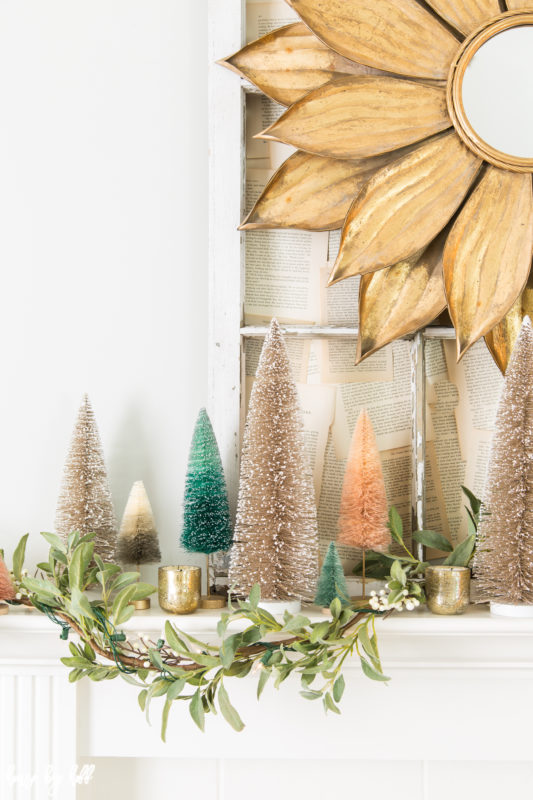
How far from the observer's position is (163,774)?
92 cm

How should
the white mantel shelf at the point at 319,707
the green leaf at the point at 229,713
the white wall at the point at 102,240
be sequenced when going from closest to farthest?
1. the green leaf at the point at 229,713
2. the white mantel shelf at the point at 319,707
3. the white wall at the point at 102,240

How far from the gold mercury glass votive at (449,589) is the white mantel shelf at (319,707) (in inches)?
0.7

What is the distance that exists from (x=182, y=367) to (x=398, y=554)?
0.40 m

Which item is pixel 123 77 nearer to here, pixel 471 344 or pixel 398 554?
pixel 471 344

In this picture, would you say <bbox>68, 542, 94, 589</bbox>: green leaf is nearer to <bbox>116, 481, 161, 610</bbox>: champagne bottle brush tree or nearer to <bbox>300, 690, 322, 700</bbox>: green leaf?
<bbox>116, 481, 161, 610</bbox>: champagne bottle brush tree

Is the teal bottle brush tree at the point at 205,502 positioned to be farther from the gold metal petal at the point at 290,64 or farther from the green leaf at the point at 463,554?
the gold metal petal at the point at 290,64

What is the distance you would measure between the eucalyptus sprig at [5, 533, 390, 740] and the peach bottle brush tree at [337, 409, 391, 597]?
0.30ft

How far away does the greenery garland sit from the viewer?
74 centimetres

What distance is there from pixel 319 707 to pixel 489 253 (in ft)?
2.10

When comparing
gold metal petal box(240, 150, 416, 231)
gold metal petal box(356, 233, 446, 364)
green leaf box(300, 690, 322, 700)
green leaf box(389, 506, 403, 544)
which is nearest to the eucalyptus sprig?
green leaf box(300, 690, 322, 700)

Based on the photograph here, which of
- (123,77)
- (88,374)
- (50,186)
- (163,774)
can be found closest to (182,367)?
(88,374)

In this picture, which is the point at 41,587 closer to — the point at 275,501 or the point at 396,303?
the point at 275,501

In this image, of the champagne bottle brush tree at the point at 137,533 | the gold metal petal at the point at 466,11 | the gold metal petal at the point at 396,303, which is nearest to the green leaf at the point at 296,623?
the champagne bottle brush tree at the point at 137,533

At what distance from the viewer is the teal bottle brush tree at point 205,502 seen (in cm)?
84
